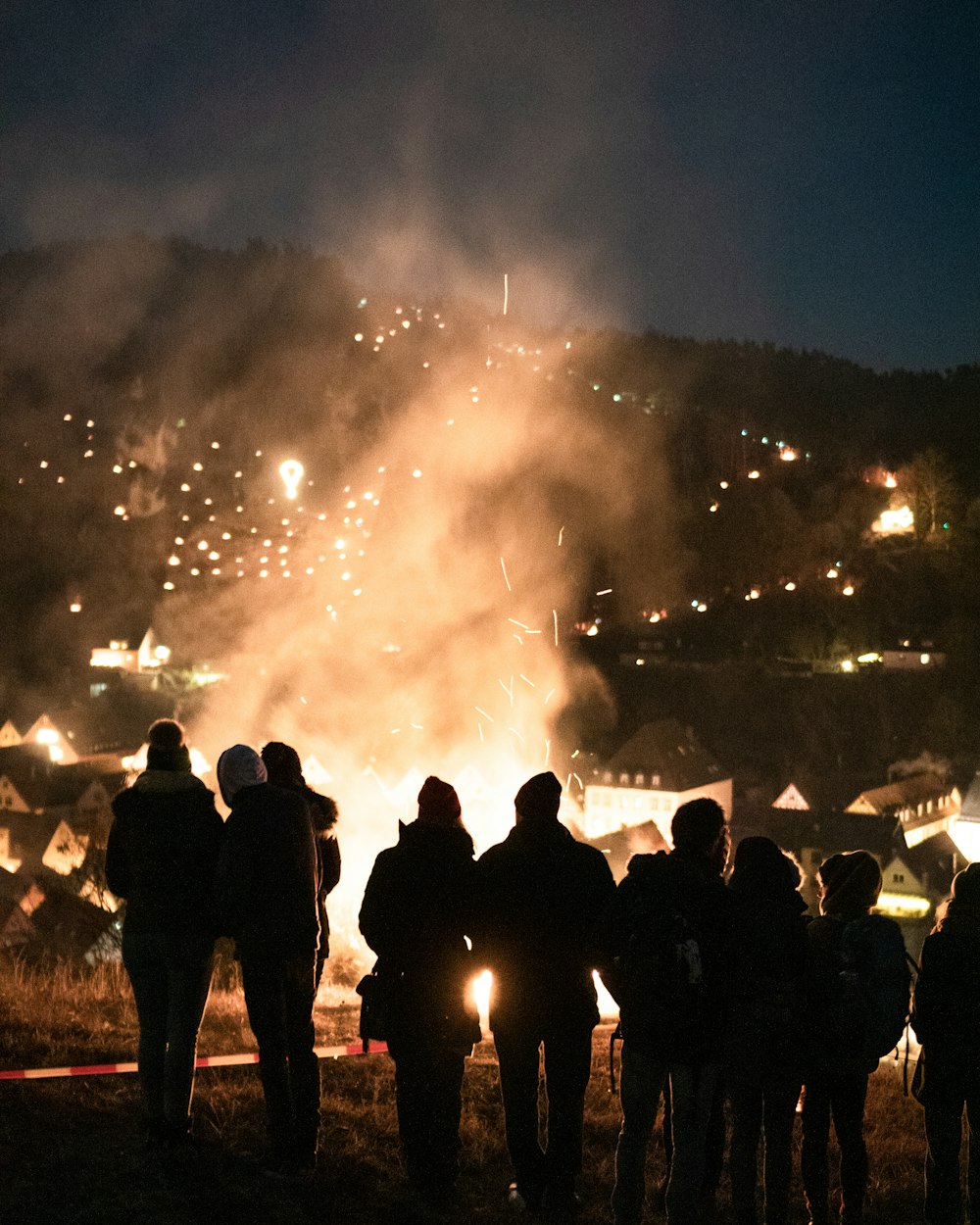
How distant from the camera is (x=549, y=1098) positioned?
3.92 m

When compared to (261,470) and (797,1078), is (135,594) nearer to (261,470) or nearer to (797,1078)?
(261,470)

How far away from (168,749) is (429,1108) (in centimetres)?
181

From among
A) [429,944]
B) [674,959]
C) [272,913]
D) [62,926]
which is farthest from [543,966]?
[62,926]

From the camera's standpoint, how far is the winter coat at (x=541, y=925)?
377 cm

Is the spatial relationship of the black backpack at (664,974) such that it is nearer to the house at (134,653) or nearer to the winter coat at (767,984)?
the winter coat at (767,984)

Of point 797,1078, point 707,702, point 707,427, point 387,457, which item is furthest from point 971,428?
point 797,1078

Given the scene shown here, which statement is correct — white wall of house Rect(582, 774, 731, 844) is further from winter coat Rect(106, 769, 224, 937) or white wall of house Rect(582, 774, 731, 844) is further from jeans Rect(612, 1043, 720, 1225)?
winter coat Rect(106, 769, 224, 937)

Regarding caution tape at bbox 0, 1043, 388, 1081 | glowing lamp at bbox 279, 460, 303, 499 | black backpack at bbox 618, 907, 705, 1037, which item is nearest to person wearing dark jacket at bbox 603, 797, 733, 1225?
black backpack at bbox 618, 907, 705, 1037

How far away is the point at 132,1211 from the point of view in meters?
3.49

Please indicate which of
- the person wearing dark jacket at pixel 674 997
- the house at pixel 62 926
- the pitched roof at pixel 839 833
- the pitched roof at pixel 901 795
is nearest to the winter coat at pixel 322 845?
the person wearing dark jacket at pixel 674 997

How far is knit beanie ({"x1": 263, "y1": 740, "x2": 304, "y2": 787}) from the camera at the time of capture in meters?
4.15

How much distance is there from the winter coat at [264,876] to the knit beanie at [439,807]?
1.63ft

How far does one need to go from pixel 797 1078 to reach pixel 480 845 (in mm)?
27437

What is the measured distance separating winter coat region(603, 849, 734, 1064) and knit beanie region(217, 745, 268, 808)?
1512mm
